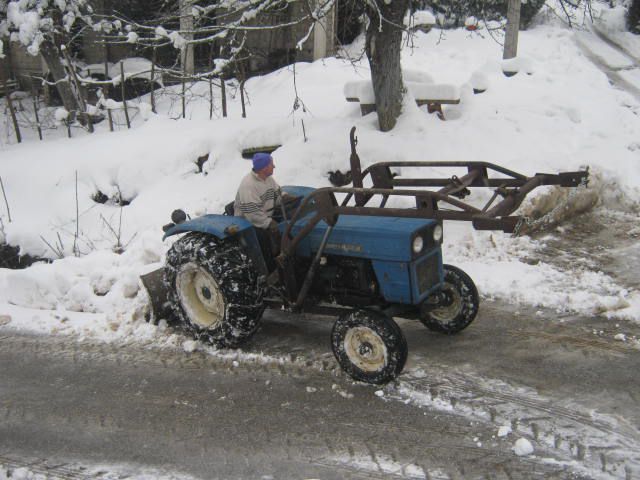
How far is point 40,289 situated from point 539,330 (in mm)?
4763

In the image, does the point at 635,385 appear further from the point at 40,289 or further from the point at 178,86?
the point at 178,86

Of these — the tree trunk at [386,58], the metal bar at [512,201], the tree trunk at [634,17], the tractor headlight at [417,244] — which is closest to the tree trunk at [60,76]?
the tree trunk at [386,58]

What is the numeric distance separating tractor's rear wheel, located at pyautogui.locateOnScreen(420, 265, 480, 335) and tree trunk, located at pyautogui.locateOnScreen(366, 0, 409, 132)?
12.6ft

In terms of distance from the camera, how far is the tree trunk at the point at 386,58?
775 centimetres

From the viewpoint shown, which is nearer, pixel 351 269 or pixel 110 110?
pixel 351 269

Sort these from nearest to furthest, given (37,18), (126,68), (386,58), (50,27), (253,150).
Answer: (386,58) < (253,150) < (37,18) < (50,27) < (126,68)

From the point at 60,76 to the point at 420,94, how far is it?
718cm

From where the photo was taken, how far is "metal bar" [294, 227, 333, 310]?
4.41m

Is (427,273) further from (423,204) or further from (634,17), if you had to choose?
(634,17)

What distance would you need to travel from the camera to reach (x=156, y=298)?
17.7ft

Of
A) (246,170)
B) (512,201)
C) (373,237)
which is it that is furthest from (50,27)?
(512,201)

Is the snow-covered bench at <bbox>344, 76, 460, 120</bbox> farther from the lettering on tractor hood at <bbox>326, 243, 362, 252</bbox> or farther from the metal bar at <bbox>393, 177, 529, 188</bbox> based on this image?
the lettering on tractor hood at <bbox>326, 243, 362, 252</bbox>

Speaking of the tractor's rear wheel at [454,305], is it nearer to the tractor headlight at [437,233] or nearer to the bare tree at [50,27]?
the tractor headlight at [437,233]

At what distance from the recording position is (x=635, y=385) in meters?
4.23
